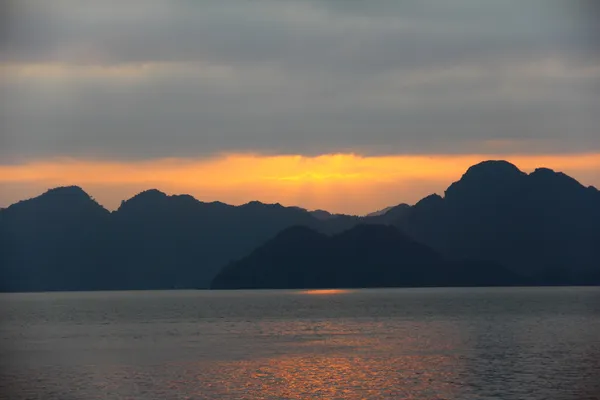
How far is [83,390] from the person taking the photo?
84750 millimetres

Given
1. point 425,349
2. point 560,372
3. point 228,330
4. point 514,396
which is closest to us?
point 514,396

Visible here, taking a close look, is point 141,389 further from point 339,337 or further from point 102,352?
point 339,337

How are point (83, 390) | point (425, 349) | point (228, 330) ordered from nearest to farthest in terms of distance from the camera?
point (83, 390) < point (425, 349) < point (228, 330)

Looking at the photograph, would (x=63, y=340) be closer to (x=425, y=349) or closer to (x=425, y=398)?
(x=425, y=349)

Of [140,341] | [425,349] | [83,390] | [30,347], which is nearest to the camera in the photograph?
[83,390]

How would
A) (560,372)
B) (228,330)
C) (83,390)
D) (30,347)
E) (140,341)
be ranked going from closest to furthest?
(83,390) → (560,372) → (30,347) → (140,341) → (228,330)

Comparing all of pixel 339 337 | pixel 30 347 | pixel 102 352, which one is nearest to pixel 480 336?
pixel 339 337

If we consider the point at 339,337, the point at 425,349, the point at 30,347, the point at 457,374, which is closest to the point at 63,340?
the point at 30,347

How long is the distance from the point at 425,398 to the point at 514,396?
7.72m

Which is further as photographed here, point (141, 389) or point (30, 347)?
point (30, 347)

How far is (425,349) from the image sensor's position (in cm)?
12294

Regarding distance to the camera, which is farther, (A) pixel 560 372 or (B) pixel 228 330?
(B) pixel 228 330

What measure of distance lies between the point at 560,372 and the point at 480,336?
57.9 m

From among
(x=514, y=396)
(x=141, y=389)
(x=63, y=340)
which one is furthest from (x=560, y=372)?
(x=63, y=340)
